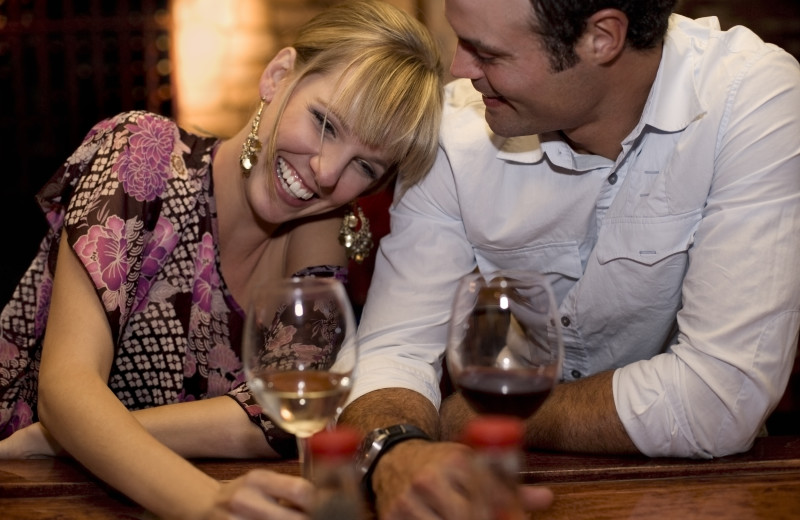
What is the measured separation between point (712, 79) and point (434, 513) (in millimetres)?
1010

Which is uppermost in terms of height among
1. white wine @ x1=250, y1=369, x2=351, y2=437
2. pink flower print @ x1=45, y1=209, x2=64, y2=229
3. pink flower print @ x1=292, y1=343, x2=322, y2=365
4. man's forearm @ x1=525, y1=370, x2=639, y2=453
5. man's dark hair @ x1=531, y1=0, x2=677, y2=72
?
man's dark hair @ x1=531, y1=0, x2=677, y2=72

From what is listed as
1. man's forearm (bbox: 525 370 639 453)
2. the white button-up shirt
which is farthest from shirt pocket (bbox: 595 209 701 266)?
man's forearm (bbox: 525 370 639 453)

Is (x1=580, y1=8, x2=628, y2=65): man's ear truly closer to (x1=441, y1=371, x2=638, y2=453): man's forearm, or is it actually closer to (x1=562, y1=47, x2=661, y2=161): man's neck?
(x1=562, y1=47, x2=661, y2=161): man's neck

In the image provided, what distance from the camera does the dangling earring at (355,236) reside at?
204 centimetres

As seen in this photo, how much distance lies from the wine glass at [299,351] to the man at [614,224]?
0.24 meters

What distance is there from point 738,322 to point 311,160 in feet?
2.65

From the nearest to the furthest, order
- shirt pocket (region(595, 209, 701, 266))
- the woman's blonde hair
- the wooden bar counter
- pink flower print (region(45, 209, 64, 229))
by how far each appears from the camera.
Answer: the wooden bar counter < shirt pocket (region(595, 209, 701, 266)) < the woman's blonde hair < pink flower print (region(45, 209, 64, 229))

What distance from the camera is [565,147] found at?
1826 millimetres

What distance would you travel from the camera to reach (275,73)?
6.37 feet

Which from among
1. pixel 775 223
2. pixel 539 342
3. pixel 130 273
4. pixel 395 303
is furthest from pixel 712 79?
pixel 130 273

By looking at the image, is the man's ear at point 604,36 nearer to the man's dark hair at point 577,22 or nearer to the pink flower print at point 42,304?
the man's dark hair at point 577,22

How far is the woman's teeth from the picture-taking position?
183 centimetres

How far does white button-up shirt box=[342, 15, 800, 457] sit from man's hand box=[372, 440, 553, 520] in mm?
421

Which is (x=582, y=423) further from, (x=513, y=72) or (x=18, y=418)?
(x=18, y=418)
